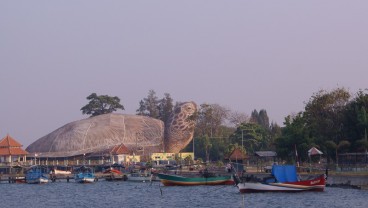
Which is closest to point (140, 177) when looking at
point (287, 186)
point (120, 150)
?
point (120, 150)

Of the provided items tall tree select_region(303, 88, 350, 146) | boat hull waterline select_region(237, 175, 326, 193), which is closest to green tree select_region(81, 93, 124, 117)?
tall tree select_region(303, 88, 350, 146)

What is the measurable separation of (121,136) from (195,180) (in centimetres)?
6906

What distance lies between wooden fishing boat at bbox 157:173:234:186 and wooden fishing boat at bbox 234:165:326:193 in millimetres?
14632

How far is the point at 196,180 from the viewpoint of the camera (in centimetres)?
7469

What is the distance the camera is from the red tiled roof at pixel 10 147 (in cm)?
13238

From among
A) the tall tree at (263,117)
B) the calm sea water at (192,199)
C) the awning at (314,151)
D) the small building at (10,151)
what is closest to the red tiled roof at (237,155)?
the calm sea water at (192,199)

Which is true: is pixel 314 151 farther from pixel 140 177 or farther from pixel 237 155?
pixel 140 177

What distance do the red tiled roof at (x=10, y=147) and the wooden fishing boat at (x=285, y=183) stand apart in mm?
80264

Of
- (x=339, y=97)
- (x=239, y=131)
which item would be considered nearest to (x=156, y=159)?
(x=239, y=131)

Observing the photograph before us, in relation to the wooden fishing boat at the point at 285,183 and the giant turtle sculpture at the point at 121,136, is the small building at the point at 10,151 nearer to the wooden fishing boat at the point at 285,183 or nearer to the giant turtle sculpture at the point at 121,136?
the giant turtle sculpture at the point at 121,136

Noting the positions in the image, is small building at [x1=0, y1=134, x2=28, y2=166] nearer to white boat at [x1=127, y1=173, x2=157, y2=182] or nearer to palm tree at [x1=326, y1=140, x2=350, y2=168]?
white boat at [x1=127, y1=173, x2=157, y2=182]

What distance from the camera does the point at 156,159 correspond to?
133250mm

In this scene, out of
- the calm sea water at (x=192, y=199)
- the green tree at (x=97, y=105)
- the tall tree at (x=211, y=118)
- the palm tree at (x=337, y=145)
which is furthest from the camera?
the green tree at (x=97, y=105)

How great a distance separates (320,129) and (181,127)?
6065 cm
